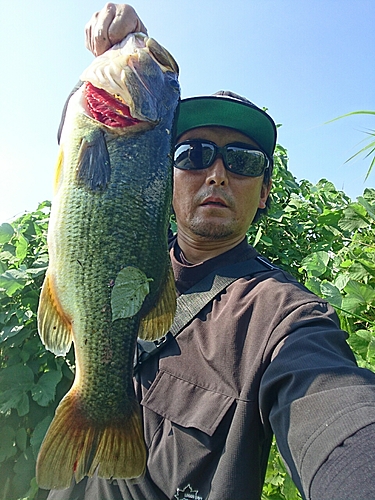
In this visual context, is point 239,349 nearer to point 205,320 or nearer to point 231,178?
point 205,320

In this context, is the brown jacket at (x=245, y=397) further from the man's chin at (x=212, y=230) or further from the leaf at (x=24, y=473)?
the leaf at (x=24, y=473)

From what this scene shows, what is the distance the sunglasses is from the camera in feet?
6.70

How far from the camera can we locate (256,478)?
141 centimetres

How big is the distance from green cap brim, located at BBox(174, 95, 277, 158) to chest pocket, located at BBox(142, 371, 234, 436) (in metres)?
1.21

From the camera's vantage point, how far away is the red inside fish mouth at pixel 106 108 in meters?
1.58

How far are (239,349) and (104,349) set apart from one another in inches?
18.7

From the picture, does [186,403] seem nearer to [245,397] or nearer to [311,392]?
[245,397]

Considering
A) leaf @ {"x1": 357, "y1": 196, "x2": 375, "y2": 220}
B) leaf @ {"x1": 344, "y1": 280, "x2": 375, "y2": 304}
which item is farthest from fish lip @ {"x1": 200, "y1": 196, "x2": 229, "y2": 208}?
leaf @ {"x1": 357, "y1": 196, "x2": 375, "y2": 220}

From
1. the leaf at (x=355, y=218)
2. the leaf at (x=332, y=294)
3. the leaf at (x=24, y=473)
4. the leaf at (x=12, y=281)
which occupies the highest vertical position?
the leaf at (x=355, y=218)

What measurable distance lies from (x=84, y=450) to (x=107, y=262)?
1.90 feet

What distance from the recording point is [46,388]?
2.73 metres

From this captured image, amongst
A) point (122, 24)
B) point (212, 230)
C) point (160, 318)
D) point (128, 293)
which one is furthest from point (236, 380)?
point (122, 24)

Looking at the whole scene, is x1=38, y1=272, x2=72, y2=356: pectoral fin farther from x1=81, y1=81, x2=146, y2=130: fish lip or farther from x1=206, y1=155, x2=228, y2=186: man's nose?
x1=206, y1=155, x2=228, y2=186: man's nose

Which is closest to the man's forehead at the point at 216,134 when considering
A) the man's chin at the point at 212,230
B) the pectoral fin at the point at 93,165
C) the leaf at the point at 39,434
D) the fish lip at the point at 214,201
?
the fish lip at the point at 214,201
